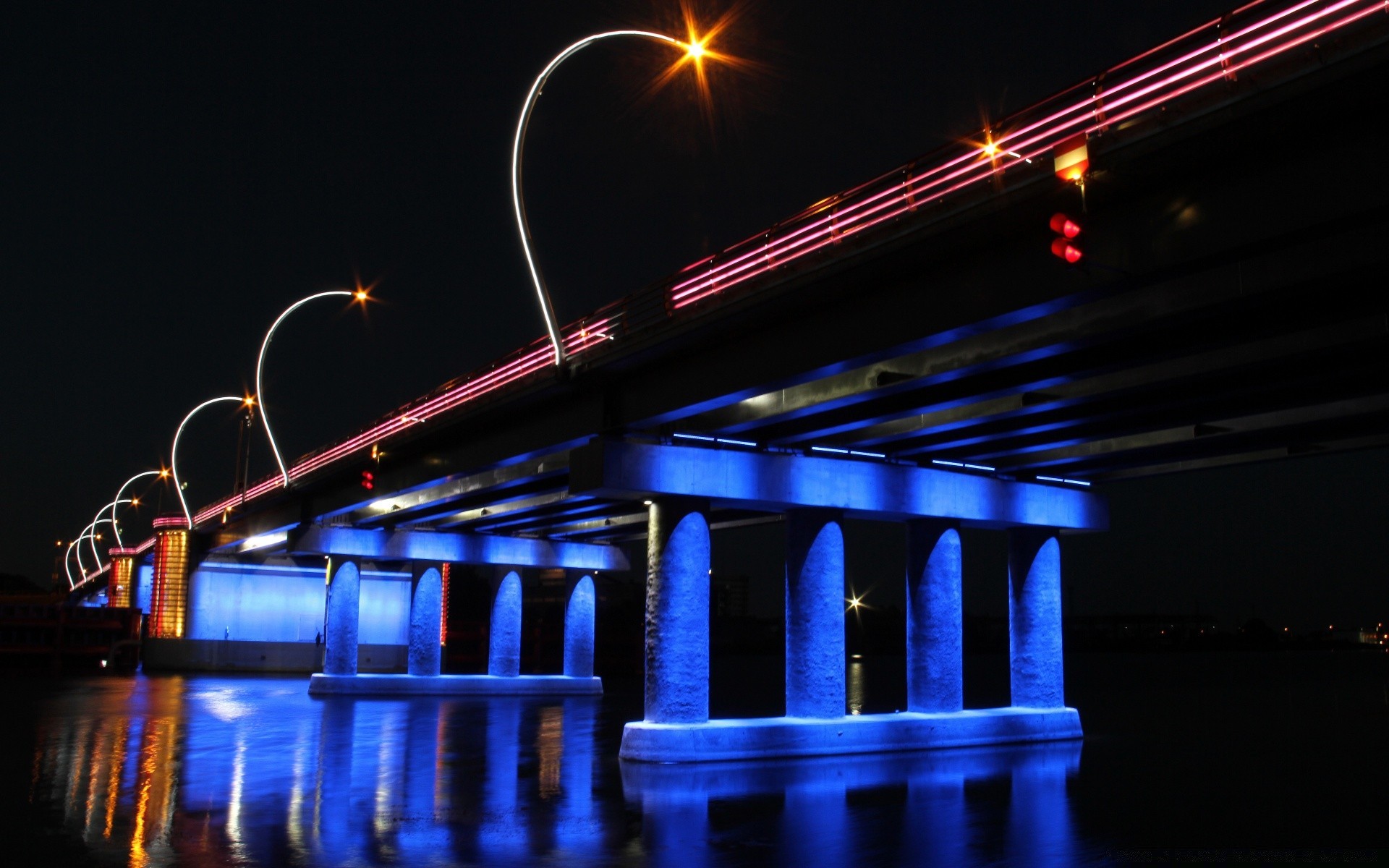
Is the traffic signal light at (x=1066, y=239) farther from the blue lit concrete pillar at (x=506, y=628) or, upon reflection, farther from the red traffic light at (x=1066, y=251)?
the blue lit concrete pillar at (x=506, y=628)

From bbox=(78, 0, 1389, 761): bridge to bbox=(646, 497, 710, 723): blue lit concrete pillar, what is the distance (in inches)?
2.6

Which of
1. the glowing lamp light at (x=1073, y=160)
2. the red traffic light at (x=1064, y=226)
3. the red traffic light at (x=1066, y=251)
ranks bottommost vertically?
the red traffic light at (x=1066, y=251)

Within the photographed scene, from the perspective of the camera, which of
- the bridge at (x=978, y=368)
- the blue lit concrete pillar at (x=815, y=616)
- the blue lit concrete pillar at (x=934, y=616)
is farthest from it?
the blue lit concrete pillar at (x=934, y=616)

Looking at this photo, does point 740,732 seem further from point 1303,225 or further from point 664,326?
point 1303,225

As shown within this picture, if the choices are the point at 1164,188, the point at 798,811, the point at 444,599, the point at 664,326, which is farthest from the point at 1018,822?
the point at 444,599

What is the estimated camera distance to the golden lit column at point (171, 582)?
77.0 metres

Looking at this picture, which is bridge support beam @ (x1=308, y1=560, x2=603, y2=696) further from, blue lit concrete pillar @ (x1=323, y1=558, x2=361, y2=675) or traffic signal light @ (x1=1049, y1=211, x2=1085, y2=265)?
traffic signal light @ (x1=1049, y1=211, x2=1085, y2=265)

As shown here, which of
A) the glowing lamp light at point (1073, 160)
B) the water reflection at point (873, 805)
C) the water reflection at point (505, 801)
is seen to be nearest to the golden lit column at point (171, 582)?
the water reflection at point (505, 801)

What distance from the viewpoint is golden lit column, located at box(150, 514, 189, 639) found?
253 feet

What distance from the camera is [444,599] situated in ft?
264

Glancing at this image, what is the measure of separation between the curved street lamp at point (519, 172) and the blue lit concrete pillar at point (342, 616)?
3048cm

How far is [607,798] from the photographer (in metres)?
18.7

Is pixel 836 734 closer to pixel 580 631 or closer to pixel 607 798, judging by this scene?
pixel 607 798

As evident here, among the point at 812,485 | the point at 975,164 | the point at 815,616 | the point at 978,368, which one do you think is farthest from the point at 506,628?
the point at 975,164
